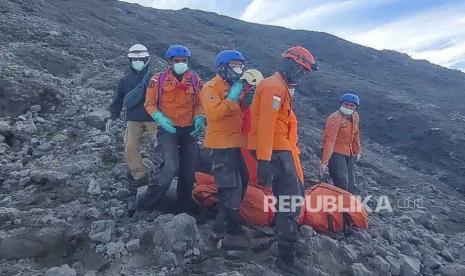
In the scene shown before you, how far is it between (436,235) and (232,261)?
13.0 feet

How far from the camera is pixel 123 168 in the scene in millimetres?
7070

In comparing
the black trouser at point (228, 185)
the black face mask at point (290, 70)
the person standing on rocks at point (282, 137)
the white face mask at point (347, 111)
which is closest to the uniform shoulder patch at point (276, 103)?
the person standing on rocks at point (282, 137)

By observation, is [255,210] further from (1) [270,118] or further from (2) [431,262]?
(2) [431,262]

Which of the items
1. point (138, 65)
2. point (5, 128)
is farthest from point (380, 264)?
point (5, 128)

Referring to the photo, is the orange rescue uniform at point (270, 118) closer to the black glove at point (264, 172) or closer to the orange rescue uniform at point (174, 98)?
the black glove at point (264, 172)

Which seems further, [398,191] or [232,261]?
[398,191]

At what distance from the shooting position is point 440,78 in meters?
24.0

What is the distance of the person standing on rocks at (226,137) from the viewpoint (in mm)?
5258

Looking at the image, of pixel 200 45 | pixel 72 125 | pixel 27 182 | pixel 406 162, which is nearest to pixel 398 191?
pixel 406 162

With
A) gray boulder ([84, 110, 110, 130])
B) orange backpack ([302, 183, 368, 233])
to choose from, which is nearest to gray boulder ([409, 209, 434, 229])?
orange backpack ([302, 183, 368, 233])

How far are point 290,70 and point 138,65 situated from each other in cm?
229

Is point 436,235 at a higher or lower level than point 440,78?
lower

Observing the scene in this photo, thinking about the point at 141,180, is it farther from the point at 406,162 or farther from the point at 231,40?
the point at 231,40

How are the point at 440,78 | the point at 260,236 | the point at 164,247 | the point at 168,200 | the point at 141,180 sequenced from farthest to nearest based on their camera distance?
the point at 440,78, the point at 141,180, the point at 168,200, the point at 260,236, the point at 164,247
